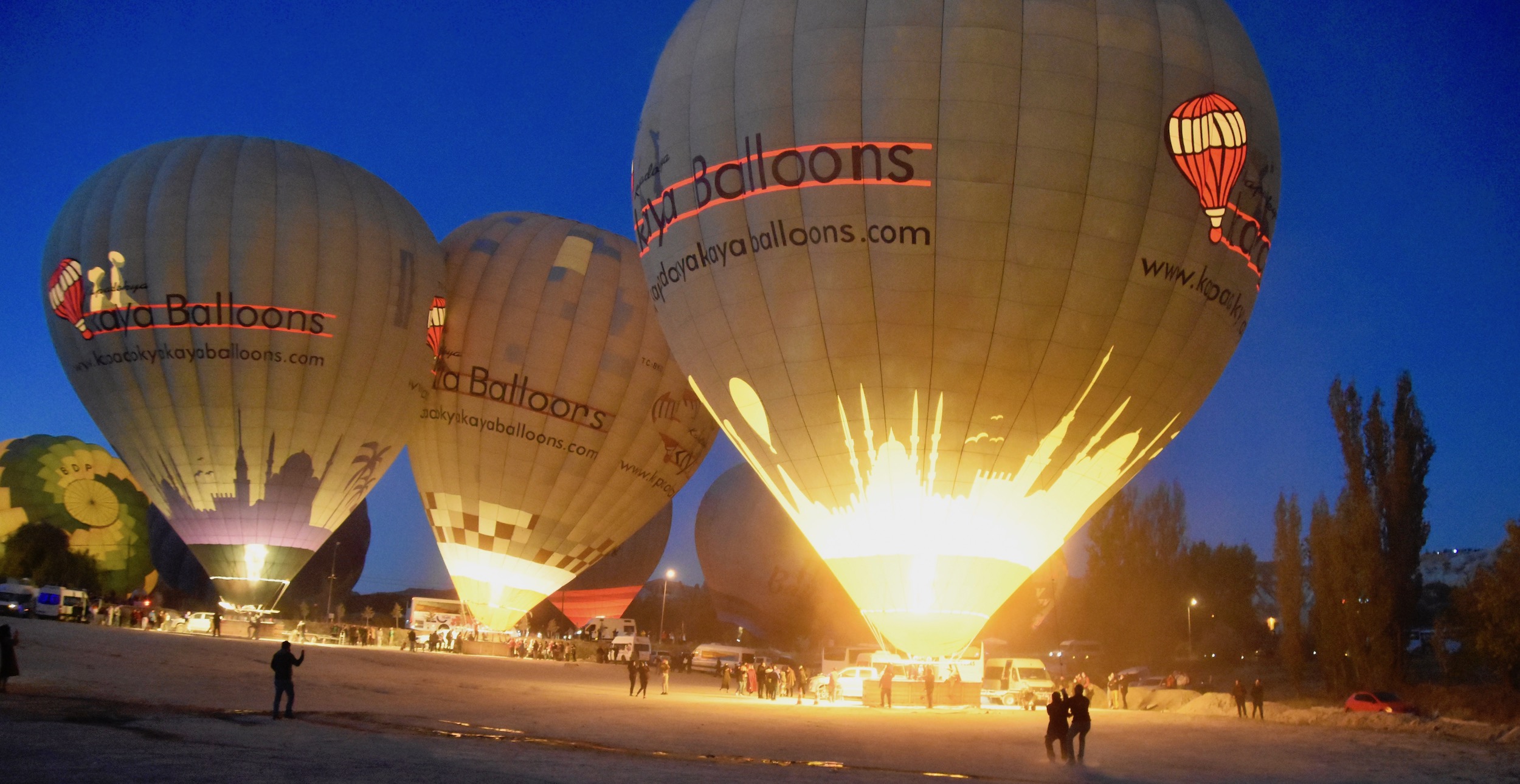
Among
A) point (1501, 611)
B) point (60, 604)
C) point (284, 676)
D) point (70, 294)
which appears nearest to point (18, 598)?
point (60, 604)

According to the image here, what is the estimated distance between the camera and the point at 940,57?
1252cm

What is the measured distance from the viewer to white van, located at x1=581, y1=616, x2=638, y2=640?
120 ft

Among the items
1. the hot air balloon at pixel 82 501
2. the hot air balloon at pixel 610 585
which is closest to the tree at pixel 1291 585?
the hot air balloon at pixel 610 585

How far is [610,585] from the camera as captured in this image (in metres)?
39.8

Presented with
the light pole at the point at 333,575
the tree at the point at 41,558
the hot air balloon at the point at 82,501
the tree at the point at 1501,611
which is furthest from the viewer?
the light pole at the point at 333,575

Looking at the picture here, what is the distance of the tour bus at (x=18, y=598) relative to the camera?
2572 cm

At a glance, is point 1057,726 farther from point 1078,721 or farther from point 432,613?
point 432,613

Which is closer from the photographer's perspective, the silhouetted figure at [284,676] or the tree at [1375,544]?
the silhouetted figure at [284,676]

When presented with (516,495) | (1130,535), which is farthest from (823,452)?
(1130,535)

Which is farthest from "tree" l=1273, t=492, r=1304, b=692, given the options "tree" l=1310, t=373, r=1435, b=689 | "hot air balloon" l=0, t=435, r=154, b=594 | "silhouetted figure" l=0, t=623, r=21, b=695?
"hot air balloon" l=0, t=435, r=154, b=594

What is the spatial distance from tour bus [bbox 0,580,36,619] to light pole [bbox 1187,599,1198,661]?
33929 mm

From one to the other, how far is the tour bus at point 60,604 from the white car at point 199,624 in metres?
3.50

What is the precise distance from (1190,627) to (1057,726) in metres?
36.7

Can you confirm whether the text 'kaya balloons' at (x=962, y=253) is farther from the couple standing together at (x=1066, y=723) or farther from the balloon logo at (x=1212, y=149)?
the couple standing together at (x=1066, y=723)
